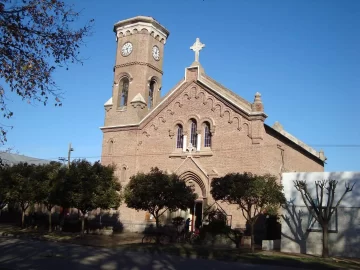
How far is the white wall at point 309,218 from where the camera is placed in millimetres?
21266

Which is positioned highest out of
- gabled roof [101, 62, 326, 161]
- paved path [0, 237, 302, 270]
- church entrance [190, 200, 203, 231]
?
gabled roof [101, 62, 326, 161]

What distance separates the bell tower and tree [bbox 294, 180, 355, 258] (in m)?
17.7

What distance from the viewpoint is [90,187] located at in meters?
27.1

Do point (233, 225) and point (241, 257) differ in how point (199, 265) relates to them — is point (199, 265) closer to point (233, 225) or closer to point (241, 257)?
point (241, 257)

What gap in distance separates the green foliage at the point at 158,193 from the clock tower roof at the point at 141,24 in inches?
723

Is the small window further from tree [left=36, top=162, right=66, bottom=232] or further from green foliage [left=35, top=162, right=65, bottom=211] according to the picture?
green foliage [left=35, top=162, right=65, bottom=211]

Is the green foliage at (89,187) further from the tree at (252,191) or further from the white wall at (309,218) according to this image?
the white wall at (309,218)

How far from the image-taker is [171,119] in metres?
33.7

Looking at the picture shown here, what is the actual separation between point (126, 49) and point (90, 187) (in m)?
16.2

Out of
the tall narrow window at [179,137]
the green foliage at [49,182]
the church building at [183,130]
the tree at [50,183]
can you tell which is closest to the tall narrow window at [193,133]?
the church building at [183,130]

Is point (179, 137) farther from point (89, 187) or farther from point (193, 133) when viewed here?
point (89, 187)

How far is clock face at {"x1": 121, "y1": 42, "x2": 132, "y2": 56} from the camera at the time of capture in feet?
124

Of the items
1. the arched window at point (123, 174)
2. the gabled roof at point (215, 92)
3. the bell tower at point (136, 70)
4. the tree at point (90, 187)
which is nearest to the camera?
the tree at point (90, 187)

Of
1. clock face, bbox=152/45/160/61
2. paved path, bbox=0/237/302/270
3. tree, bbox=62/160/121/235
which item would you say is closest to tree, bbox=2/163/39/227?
tree, bbox=62/160/121/235
